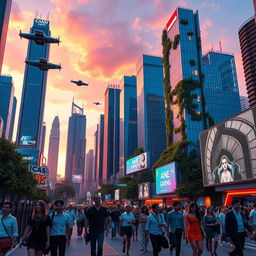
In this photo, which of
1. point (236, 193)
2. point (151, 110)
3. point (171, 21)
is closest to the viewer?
point (236, 193)

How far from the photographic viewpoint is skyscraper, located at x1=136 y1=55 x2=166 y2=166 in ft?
390

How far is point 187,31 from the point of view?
5625cm

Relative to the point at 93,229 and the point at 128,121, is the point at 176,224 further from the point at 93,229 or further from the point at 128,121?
the point at 128,121

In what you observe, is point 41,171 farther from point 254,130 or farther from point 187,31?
point 187,31

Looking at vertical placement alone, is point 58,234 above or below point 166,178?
below

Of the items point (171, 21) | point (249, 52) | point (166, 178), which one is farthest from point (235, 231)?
point (249, 52)

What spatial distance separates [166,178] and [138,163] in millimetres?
20006

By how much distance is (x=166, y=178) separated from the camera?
46.0 metres

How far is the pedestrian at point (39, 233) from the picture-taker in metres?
5.66

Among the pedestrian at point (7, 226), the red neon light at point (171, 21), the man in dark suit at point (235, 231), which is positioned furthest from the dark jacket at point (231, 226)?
the red neon light at point (171, 21)

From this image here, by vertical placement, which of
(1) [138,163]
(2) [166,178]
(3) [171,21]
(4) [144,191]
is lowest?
(4) [144,191]

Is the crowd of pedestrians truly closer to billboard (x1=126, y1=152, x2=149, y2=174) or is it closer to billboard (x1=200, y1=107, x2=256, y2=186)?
billboard (x1=200, y1=107, x2=256, y2=186)

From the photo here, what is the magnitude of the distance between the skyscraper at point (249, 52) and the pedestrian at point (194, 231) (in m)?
94.0

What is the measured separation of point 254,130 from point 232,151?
13.4ft
